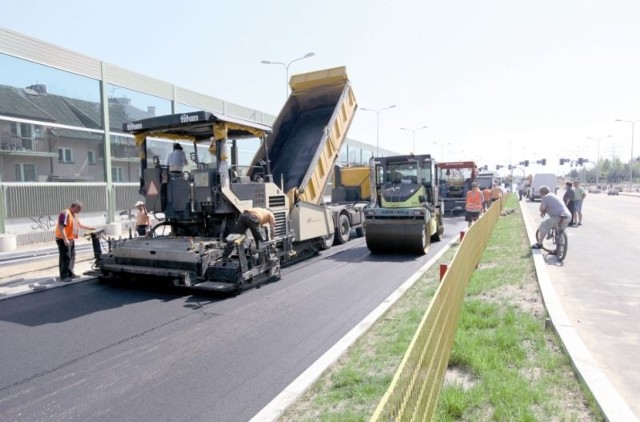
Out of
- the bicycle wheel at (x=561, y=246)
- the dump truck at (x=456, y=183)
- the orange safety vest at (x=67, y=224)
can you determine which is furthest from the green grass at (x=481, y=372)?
the dump truck at (x=456, y=183)

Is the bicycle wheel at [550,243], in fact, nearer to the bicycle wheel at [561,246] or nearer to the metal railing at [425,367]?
the bicycle wheel at [561,246]

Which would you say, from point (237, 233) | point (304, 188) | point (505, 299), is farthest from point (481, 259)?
point (237, 233)

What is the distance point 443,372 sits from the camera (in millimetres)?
3479

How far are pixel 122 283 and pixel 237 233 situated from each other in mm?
2395

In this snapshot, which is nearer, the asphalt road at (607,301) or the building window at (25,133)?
the asphalt road at (607,301)

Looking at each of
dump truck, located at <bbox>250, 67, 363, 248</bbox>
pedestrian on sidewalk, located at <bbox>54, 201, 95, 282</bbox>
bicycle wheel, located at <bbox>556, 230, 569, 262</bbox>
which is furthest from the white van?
pedestrian on sidewalk, located at <bbox>54, 201, 95, 282</bbox>

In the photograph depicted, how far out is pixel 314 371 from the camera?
3.98m

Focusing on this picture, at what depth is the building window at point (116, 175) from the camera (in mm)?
19350

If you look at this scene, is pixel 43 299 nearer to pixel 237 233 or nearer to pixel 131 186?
pixel 237 233

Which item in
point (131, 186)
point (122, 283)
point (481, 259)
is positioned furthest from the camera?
point (131, 186)

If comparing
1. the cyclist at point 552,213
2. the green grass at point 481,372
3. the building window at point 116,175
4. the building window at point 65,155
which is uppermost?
the building window at point 65,155

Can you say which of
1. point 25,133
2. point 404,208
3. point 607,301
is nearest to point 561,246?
point 607,301

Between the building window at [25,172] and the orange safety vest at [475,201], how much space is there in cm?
1539

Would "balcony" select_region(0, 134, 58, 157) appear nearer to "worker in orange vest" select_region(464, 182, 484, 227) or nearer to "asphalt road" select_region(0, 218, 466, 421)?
"asphalt road" select_region(0, 218, 466, 421)
